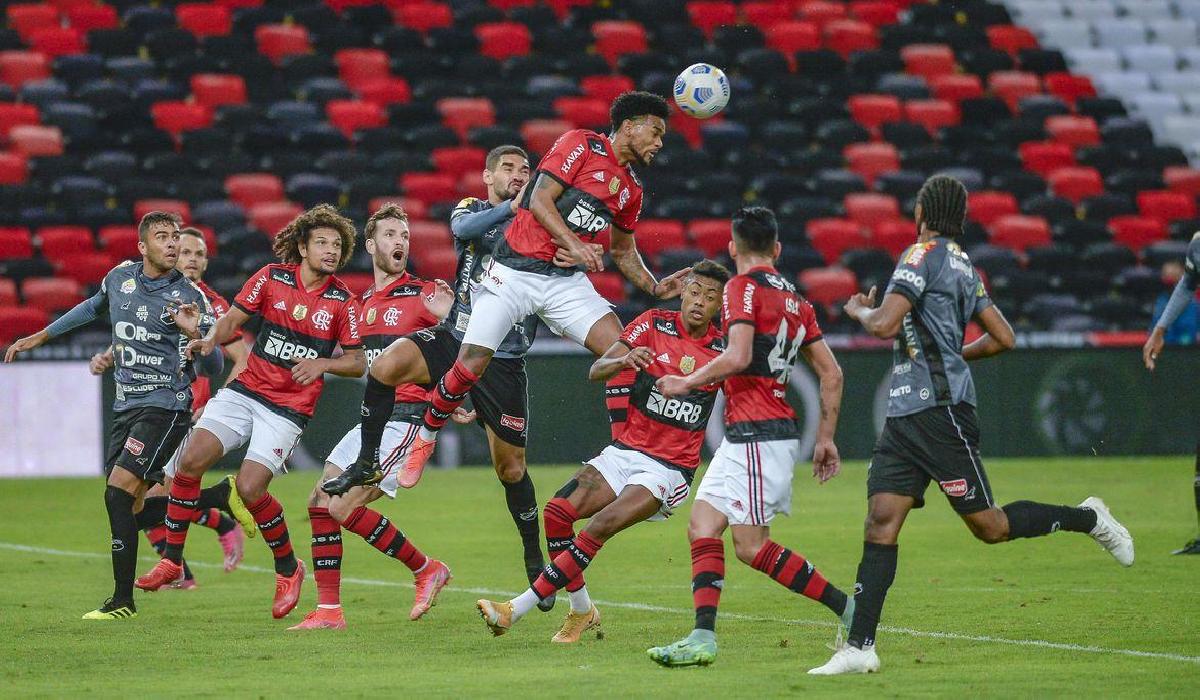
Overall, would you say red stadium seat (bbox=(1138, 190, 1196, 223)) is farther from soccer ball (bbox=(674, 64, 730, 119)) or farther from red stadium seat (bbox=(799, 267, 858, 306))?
soccer ball (bbox=(674, 64, 730, 119))

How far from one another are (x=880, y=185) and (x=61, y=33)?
13.1 m

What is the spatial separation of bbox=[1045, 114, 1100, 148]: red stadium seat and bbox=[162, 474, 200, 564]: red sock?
21263 mm

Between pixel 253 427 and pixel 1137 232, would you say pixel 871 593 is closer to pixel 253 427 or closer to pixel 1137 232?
pixel 253 427

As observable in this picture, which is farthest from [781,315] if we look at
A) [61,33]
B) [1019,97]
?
[1019,97]

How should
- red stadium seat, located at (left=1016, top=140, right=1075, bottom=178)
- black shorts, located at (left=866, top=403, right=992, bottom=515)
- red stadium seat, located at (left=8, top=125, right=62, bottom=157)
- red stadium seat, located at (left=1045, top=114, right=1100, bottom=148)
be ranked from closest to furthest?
1. black shorts, located at (left=866, top=403, right=992, bottom=515)
2. red stadium seat, located at (left=8, top=125, right=62, bottom=157)
3. red stadium seat, located at (left=1016, top=140, right=1075, bottom=178)
4. red stadium seat, located at (left=1045, top=114, right=1100, bottom=148)

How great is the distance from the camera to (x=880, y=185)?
25.6m

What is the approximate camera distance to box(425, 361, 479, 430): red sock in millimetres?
9312

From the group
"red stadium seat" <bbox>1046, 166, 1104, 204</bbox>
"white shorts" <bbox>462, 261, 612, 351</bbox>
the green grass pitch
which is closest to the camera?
the green grass pitch

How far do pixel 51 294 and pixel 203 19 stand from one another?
22.4ft

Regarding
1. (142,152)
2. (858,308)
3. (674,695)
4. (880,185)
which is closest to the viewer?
(674,695)

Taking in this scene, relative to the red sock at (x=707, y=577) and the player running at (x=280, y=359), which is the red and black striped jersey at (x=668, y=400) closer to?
the red sock at (x=707, y=577)

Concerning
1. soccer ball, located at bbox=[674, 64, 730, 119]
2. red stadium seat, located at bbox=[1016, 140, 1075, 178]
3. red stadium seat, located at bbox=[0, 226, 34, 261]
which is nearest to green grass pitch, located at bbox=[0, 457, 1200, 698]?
soccer ball, located at bbox=[674, 64, 730, 119]

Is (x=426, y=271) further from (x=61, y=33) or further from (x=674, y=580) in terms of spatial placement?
(x=674, y=580)

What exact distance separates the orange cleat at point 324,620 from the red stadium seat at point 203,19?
18.4m
